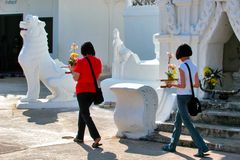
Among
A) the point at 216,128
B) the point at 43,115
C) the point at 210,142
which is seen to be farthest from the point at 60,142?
the point at 43,115

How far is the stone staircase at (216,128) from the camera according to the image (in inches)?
313

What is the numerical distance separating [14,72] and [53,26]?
3080 mm

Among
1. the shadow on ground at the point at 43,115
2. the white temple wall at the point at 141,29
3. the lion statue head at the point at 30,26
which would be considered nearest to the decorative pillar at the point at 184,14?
the shadow on ground at the point at 43,115

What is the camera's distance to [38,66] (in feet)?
40.4

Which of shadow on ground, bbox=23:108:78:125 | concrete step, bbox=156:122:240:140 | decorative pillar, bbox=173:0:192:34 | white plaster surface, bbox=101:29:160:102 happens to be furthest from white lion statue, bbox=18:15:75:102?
concrete step, bbox=156:122:240:140

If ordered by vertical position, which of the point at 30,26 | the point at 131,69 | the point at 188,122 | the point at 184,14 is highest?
the point at 184,14

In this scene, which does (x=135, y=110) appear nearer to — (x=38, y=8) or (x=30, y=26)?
(x=30, y=26)

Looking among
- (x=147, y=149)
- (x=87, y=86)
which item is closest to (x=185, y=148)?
(x=147, y=149)

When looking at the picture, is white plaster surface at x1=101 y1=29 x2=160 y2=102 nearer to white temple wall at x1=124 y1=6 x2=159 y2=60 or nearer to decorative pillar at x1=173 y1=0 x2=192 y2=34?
decorative pillar at x1=173 y1=0 x2=192 y2=34

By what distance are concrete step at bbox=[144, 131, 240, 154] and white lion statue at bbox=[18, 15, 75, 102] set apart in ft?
14.1

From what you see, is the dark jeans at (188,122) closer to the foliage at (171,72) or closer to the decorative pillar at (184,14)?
the foliage at (171,72)

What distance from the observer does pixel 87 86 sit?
8.23m

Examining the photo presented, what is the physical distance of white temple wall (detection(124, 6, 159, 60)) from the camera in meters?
18.0

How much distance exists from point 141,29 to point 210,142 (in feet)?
35.4
